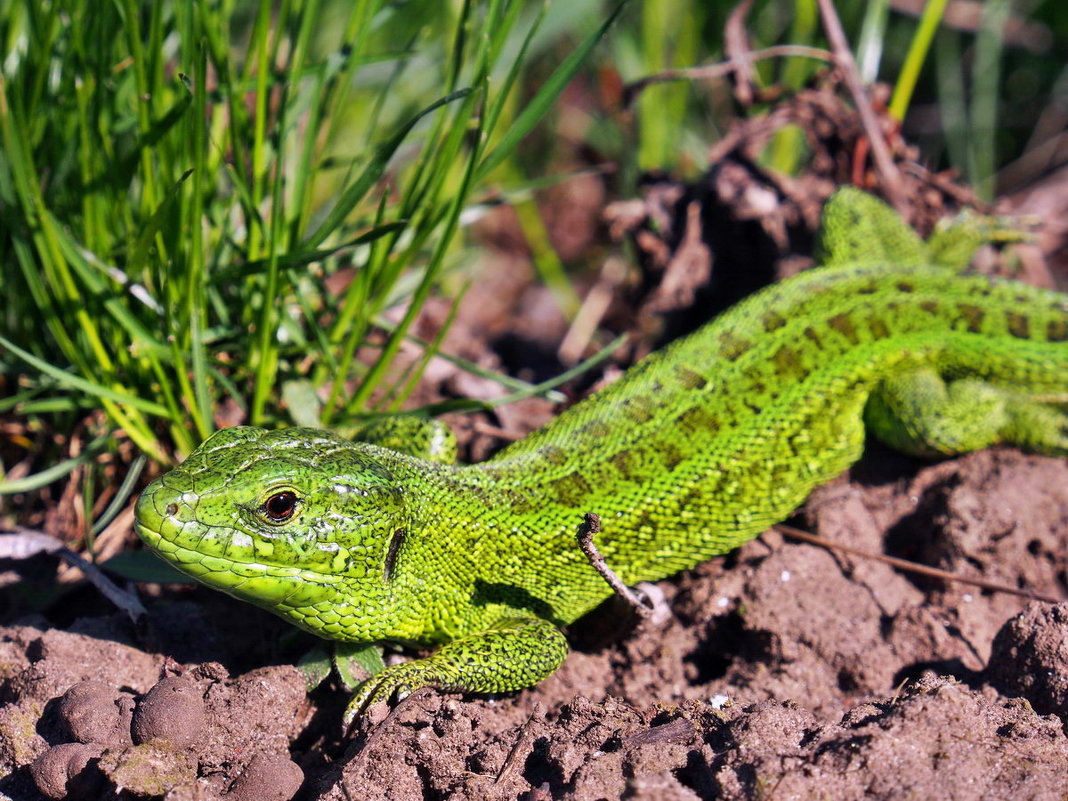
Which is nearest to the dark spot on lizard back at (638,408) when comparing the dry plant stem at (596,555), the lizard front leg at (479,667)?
the dry plant stem at (596,555)

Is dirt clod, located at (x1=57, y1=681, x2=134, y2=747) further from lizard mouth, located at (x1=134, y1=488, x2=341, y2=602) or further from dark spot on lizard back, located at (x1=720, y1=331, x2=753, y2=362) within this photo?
dark spot on lizard back, located at (x1=720, y1=331, x2=753, y2=362)

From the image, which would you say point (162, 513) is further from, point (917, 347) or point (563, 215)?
point (563, 215)

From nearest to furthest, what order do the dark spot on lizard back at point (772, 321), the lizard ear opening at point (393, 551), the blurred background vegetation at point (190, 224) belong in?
the lizard ear opening at point (393, 551) → the blurred background vegetation at point (190, 224) → the dark spot on lizard back at point (772, 321)

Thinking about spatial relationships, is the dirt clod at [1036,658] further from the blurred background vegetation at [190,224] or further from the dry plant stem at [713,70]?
the dry plant stem at [713,70]

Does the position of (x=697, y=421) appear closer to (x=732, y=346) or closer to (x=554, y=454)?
(x=732, y=346)

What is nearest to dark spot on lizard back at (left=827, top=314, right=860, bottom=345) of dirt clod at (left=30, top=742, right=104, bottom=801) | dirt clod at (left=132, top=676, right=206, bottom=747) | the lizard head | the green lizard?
the green lizard

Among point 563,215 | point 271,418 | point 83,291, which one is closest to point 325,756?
point 271,418
